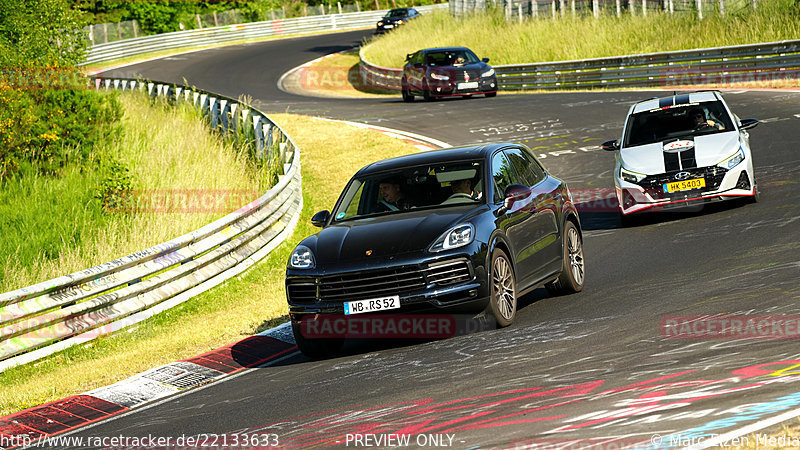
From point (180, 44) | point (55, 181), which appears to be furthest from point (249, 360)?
point (180, 44)

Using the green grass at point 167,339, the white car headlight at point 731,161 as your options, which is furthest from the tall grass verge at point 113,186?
the white car headlight at point 731,161

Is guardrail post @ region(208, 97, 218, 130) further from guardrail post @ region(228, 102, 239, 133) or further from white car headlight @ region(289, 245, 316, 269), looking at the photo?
white car headlight @ region(289, 245, 316, 269)

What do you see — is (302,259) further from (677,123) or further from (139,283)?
(677,123)

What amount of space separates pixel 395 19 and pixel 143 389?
55.1 metres

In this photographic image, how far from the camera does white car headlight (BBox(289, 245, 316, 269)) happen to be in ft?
29.5

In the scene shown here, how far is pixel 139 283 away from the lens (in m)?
12.5

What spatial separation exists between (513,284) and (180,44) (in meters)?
57.8

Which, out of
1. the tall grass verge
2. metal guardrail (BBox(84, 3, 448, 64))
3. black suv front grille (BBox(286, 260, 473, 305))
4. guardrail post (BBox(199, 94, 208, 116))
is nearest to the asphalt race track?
black suv front grille (BBox(286, 260, 473, 305))

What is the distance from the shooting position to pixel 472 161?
9844 millimetres

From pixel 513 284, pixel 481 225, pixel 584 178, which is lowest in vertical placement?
pixel 584 178

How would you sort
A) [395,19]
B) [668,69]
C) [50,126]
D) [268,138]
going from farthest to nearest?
[395,19]
[668,69]
[50,126]
[268,138]

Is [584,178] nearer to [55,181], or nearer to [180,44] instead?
[55,181]

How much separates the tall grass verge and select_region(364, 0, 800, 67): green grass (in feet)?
53.5

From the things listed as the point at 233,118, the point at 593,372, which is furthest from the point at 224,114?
the point at 593,372
